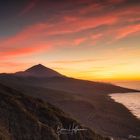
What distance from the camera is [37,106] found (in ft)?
163

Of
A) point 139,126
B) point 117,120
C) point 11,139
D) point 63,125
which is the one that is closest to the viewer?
point 11,139

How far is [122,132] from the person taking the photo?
7488 cm

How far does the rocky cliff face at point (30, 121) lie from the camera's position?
136 ft

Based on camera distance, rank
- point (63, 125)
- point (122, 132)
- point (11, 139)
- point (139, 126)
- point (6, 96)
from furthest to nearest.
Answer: point (139, 126) → point (122, 132) → point (6, 96) → point (63, 125) → point (11, 139)

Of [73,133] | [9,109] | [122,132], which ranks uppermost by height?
[9,109]

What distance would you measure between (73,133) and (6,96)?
44.2 feet

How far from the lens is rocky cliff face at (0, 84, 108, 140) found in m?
41.5

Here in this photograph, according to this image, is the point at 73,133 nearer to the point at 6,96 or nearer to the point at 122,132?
the point at 6,96

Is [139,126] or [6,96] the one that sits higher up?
[6,96]

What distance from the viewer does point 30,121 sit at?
43938mm

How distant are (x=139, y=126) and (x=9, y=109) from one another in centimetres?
5076

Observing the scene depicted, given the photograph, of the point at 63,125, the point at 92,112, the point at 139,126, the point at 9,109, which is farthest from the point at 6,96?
the point at 92,112

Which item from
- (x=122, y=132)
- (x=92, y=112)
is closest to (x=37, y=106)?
(x=122, y=132)

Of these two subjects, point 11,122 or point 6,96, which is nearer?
point 11,122
